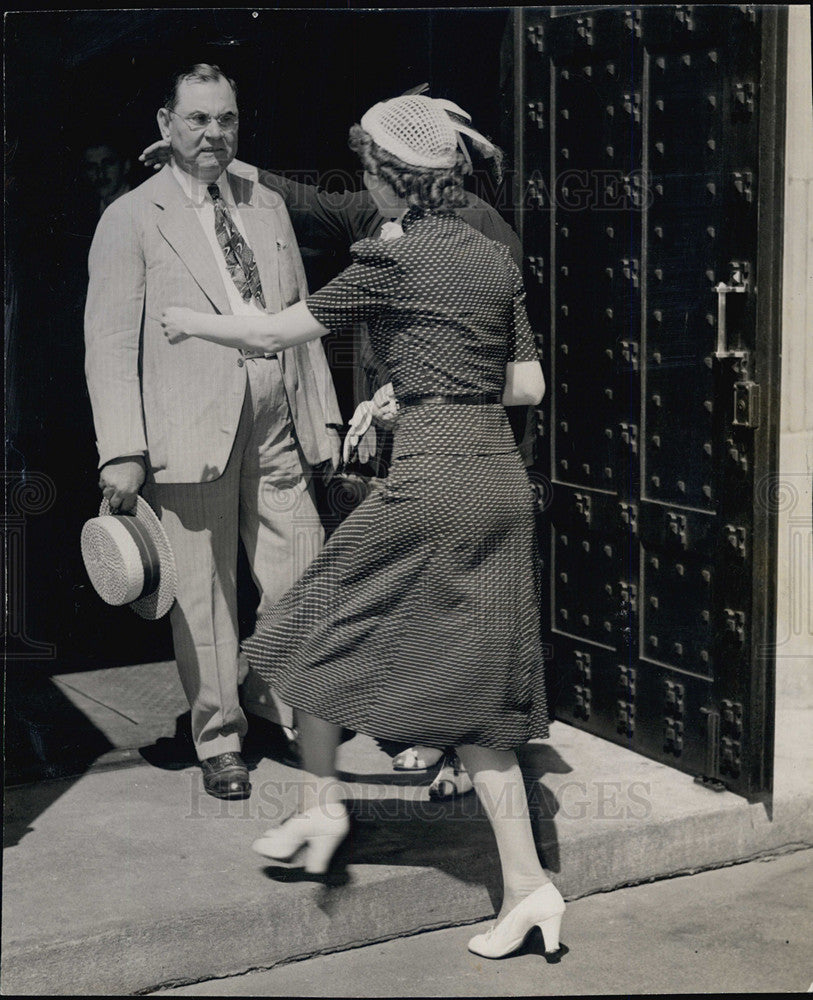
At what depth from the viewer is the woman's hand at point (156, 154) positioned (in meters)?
4.51

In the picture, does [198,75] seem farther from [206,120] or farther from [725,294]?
[725,294]

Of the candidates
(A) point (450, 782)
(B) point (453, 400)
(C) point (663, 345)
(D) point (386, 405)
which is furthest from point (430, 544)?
(C) point (663, 345)

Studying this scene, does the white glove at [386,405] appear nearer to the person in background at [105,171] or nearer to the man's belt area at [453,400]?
the man's belt area at [453,400]

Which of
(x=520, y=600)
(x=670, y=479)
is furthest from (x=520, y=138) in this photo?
(x=520, y=600)

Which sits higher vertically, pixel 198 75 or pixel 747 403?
pixel 198 75

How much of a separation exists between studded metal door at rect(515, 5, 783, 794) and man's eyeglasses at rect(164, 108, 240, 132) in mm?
1074

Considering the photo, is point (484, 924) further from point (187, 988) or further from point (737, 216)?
point (737, 216)

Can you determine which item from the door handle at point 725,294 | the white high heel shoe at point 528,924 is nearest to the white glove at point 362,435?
the door handle at point 725,294

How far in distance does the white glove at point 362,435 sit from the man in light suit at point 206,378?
60 mm

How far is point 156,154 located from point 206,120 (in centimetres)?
17

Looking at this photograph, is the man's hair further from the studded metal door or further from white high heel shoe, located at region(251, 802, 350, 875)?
white high heel shoe, located at region(251, 802, 350, 875)

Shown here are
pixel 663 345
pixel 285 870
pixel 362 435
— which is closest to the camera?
pixel 285 870

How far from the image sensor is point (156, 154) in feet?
14.8

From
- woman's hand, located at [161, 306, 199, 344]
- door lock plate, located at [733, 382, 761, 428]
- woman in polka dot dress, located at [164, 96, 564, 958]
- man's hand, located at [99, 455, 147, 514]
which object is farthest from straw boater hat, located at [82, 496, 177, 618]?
door lock plate, located at [733, 382, 761, 428]
